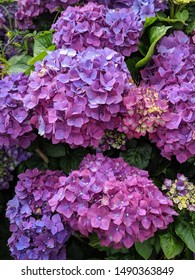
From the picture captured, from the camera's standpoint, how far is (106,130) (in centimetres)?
171

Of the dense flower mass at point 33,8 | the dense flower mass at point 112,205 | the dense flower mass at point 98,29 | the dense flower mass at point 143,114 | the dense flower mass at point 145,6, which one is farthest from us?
the dense flower mass at point 33,8

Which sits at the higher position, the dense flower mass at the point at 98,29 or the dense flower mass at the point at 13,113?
the dense flower mass at the point at 98,29

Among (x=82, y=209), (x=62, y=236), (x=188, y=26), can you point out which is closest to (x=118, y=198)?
(x=82, y=209)

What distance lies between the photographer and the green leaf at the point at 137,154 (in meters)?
1.79

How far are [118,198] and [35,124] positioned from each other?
0.39 m

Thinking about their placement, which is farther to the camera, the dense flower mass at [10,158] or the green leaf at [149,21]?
the dense flower mass at [10,158]

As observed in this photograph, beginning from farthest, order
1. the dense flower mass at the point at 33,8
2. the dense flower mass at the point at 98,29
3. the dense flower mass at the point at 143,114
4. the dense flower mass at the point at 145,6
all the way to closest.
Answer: the dense flower mass at the point at 33,8 → the dense flower mass at the point at 145,6 → the dense flower mass at the point at 98,29 → the dense flower mass at the point at 143,114

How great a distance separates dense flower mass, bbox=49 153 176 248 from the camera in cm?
149

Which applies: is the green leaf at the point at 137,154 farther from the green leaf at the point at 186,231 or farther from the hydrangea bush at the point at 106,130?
the green leaf at the point at 186,231

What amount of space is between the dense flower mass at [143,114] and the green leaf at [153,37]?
0.61 ft

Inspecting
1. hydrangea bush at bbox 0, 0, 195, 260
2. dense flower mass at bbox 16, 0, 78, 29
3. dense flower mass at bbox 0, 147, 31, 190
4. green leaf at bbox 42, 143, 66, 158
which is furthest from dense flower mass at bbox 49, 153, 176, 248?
dense flower mass at bbox 16, 0, 78, 29

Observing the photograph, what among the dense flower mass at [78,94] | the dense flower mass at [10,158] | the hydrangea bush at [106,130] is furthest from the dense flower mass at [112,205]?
the dense flower mass at [10,158]

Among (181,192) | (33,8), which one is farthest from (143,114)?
(33,8)

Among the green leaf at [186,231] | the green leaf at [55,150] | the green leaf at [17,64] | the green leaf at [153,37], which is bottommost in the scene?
the green leaf at [186,231]
